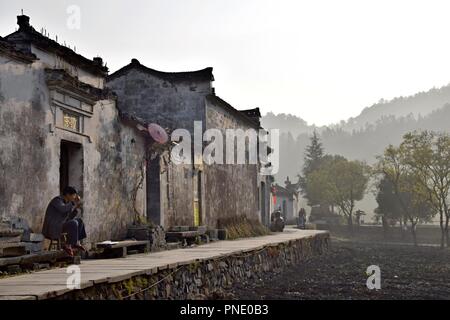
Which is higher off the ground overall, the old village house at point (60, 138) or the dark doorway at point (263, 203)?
the old village house at point (60, 138)

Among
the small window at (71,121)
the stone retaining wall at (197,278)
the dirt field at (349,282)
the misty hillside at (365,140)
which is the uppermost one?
the misty hillside at (365,140)

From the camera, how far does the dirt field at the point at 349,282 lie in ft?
43.4

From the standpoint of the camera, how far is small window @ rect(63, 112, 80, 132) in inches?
475

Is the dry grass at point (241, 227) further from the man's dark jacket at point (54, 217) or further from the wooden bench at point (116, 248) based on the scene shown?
the man's dark jacket at point (54, 217)

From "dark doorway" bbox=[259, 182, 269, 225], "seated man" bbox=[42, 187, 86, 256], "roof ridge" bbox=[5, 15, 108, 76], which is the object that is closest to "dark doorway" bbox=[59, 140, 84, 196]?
"seated man" bbox=[42, 187, 86, 256]

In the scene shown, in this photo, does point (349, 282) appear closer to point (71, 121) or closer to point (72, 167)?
point (72, 167)

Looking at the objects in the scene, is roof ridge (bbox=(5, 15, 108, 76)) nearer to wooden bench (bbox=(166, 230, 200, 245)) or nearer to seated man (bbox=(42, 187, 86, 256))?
seated man (bbox=(42, 187, 86, 256))

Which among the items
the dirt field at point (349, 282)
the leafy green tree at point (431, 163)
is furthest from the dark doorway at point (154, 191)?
the leafy green tree at point (431, 163)

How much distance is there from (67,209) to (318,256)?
17.6m

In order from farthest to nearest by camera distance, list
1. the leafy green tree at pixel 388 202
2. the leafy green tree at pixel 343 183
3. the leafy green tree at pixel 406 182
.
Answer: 1. the leafy green tree at pixel 343 183
2. the leafy green tree at pixel 388 202
3. the leafy green tree at pixel 406 182

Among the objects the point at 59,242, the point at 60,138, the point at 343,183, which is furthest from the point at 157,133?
the point at 343,183

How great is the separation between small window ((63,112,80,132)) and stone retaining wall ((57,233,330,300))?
12.9 feet

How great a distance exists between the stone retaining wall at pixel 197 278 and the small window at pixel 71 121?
392 cm

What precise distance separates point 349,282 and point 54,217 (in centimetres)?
871
